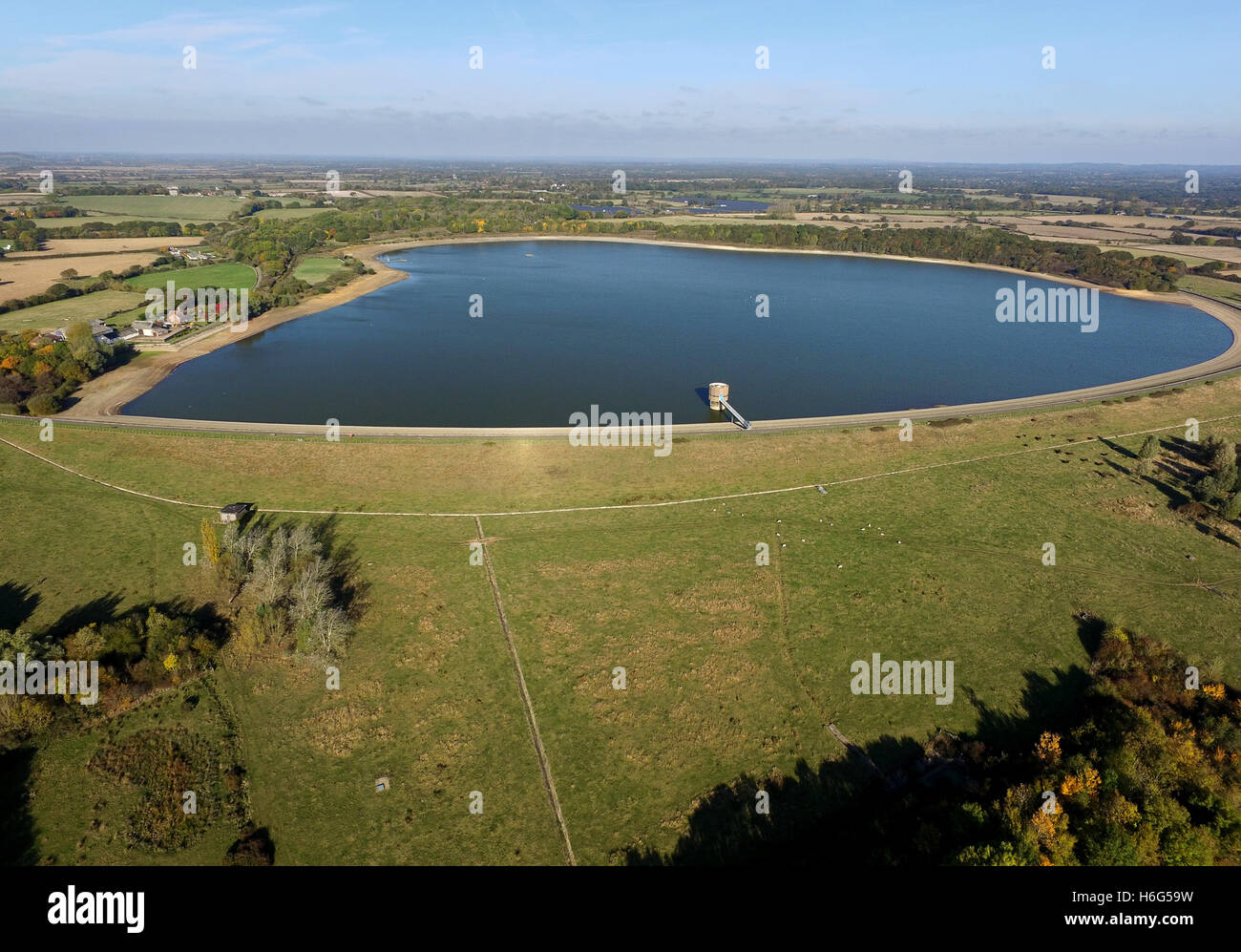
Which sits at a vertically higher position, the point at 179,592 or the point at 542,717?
the point at 179,592

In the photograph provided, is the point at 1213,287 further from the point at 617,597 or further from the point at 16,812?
the point at 16,812

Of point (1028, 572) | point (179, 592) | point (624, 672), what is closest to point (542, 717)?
point (624, 672)

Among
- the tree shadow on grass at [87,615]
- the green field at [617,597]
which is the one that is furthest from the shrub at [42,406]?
the tree shadow on grass at [87,615]

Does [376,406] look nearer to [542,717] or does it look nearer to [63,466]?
[63,466]

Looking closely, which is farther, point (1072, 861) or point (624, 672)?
point (624, 672)

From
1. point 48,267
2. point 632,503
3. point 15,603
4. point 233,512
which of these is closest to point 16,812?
point 15,603

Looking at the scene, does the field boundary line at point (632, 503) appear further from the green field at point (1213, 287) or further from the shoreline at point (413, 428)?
the green field at point (1213, 287)

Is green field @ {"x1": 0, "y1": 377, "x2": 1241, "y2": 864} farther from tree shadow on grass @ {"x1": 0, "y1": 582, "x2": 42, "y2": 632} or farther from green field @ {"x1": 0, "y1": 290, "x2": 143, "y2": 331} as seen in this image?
green field @ {"x1": 0, "y1": 290, "x2": 143, "y2": 331}

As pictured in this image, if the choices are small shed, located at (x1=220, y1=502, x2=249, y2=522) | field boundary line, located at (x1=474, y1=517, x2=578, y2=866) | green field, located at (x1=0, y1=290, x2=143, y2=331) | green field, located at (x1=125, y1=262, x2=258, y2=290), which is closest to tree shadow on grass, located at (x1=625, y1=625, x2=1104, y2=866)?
field boundary line, located at (x1=474, y1=517, x2=578, y2=866)
